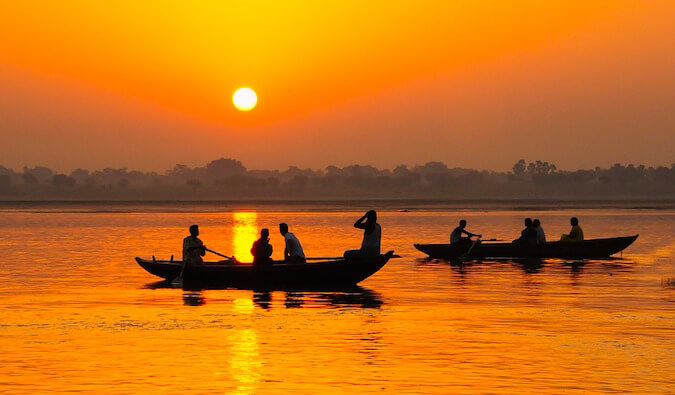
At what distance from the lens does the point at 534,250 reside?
49.8m

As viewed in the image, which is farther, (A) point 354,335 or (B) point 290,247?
(B) point 290,247

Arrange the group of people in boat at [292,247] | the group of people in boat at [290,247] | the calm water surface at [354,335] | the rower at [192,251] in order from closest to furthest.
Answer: the calm water surface at [354,335]
the group of people in boat at [290,247]
the group of people in boat at [292,247]
the rower at [192,251]

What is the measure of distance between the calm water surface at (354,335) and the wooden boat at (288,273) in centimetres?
63

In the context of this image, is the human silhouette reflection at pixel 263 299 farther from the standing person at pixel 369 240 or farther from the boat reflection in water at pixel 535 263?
the boat reflection in water at pixel 535 263

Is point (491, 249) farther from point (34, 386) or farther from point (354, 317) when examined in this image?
A: point (34, 386)

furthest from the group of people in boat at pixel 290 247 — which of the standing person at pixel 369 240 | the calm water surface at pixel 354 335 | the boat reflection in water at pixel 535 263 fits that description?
the boat reflection in water at pixel 535 263

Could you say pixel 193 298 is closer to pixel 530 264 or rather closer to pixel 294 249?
pixel 294 249

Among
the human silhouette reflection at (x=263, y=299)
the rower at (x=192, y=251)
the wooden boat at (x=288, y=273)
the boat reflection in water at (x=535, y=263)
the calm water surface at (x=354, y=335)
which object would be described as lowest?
the calm water surface at (x=354, y=335)

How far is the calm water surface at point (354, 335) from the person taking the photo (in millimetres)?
19312

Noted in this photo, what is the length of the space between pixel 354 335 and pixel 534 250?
26.2m

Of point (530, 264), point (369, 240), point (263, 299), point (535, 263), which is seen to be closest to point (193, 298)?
point (263, 299)

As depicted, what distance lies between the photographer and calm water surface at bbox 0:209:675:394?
19.3 meters

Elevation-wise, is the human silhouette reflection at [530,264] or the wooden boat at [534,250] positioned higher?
the wooden boat at [534,250]

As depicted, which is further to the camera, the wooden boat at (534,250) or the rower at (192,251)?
the wooden boat at (534,250)
